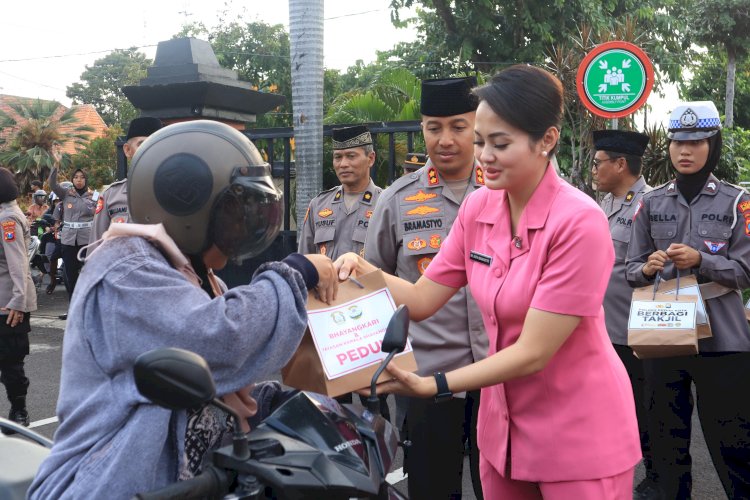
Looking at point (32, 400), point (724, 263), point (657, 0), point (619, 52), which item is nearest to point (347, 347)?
point (724, 263)

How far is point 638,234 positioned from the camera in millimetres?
4539

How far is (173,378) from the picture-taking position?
1.31 meters

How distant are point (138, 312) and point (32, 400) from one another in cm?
616

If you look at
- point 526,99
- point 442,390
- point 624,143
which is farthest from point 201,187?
point 624,143

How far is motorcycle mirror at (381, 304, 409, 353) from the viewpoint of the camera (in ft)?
5.80

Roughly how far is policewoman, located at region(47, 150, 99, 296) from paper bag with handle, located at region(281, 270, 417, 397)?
9888mm

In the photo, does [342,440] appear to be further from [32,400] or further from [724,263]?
[32,400]

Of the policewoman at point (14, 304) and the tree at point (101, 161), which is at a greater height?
the policewoman at point (14, 304)

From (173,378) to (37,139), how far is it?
111 ft

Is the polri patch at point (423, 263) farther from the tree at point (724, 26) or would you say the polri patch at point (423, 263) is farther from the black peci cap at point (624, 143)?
the tree at point (724, 26)

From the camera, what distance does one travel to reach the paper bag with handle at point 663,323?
388cm

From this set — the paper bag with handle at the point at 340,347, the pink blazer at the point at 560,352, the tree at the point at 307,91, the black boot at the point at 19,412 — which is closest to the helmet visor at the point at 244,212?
the paper bag with handle at the point at 340,347

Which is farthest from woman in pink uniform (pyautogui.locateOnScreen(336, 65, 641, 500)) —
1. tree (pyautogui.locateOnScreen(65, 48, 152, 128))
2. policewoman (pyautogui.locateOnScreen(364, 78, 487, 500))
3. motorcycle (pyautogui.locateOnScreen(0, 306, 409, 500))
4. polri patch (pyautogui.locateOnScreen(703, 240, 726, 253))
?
tree (pyautogui.locateOnScreen(65, 48, 152, 128))

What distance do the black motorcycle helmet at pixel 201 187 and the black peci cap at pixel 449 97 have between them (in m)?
1.95
